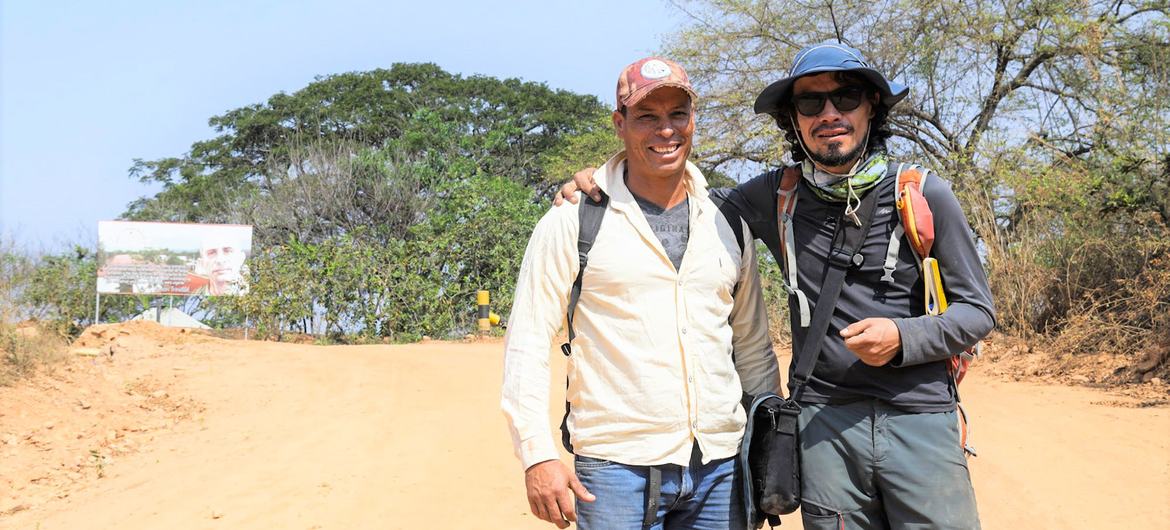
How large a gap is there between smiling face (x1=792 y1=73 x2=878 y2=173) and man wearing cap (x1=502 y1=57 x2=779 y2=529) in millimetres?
315

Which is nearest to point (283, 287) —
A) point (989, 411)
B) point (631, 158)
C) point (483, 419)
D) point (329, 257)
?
point (329, 257)

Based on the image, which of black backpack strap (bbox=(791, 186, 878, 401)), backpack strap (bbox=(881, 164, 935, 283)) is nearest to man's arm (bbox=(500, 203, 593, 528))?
black backpack strap (bbox=(791, 186, 878, 401))

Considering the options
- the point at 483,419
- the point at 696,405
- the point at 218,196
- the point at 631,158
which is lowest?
the point at 483,419

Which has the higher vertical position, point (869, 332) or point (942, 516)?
point (869, 332)

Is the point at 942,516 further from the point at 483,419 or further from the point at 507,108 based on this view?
the point at 507,108

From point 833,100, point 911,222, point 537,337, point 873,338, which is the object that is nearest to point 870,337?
point 873,338

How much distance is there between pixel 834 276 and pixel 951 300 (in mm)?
291

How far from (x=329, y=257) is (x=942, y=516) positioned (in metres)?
11.2

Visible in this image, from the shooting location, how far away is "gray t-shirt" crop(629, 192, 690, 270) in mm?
2586

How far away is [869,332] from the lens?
2.29m

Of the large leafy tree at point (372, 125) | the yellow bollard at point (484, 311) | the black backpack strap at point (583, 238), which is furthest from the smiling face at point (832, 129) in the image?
the large leafy tree at point (372, 125)

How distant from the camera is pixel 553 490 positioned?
2.38 metres

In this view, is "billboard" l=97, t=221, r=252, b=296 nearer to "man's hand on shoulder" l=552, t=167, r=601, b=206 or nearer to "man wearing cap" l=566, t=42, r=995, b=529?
"man's hand on shoulder" l=552, t=167, r=601, b=206

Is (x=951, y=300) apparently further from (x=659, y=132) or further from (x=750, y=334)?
(x=659, y=132)
